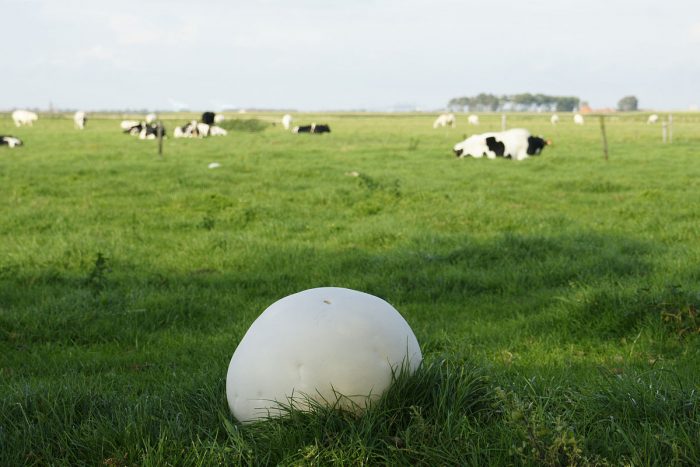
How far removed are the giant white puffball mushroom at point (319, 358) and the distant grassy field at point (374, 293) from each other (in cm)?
11

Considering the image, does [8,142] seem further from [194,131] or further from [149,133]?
[194,131]

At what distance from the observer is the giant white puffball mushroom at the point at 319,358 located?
3.67 m

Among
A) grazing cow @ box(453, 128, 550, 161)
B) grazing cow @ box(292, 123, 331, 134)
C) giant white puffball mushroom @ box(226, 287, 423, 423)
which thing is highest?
grazing cow @ box(292, 123, 331, 134)

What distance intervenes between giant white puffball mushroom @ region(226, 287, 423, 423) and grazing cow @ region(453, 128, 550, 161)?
2126 cm

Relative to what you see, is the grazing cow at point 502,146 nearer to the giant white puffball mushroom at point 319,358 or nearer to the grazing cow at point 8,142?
the grazing cow at point 8,142

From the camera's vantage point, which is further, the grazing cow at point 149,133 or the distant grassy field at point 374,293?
the grazing cow at point 149,133

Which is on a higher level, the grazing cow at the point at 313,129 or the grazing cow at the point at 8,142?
the grazing cow at the point at 313,129

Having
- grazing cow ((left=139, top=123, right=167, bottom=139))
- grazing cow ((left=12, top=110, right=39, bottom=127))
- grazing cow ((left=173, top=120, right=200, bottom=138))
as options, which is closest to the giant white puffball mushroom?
grazing cow ((left=139, top=123, right=167, bottom=139))

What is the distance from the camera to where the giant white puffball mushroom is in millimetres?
3666

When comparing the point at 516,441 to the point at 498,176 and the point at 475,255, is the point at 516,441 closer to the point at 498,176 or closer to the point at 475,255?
the point at 475,255

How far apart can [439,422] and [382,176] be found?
48.6 ft

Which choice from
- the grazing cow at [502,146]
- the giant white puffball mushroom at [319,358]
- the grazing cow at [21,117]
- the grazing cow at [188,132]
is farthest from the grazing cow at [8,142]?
the giant white puffball mushroom at [319,358]

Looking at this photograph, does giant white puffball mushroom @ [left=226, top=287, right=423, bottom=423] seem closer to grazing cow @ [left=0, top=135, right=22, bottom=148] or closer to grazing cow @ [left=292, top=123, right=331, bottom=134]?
grazing cow @ [left=0, top=135, right=22, bottom=148]

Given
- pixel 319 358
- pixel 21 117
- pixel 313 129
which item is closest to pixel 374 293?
pixel 319 358
